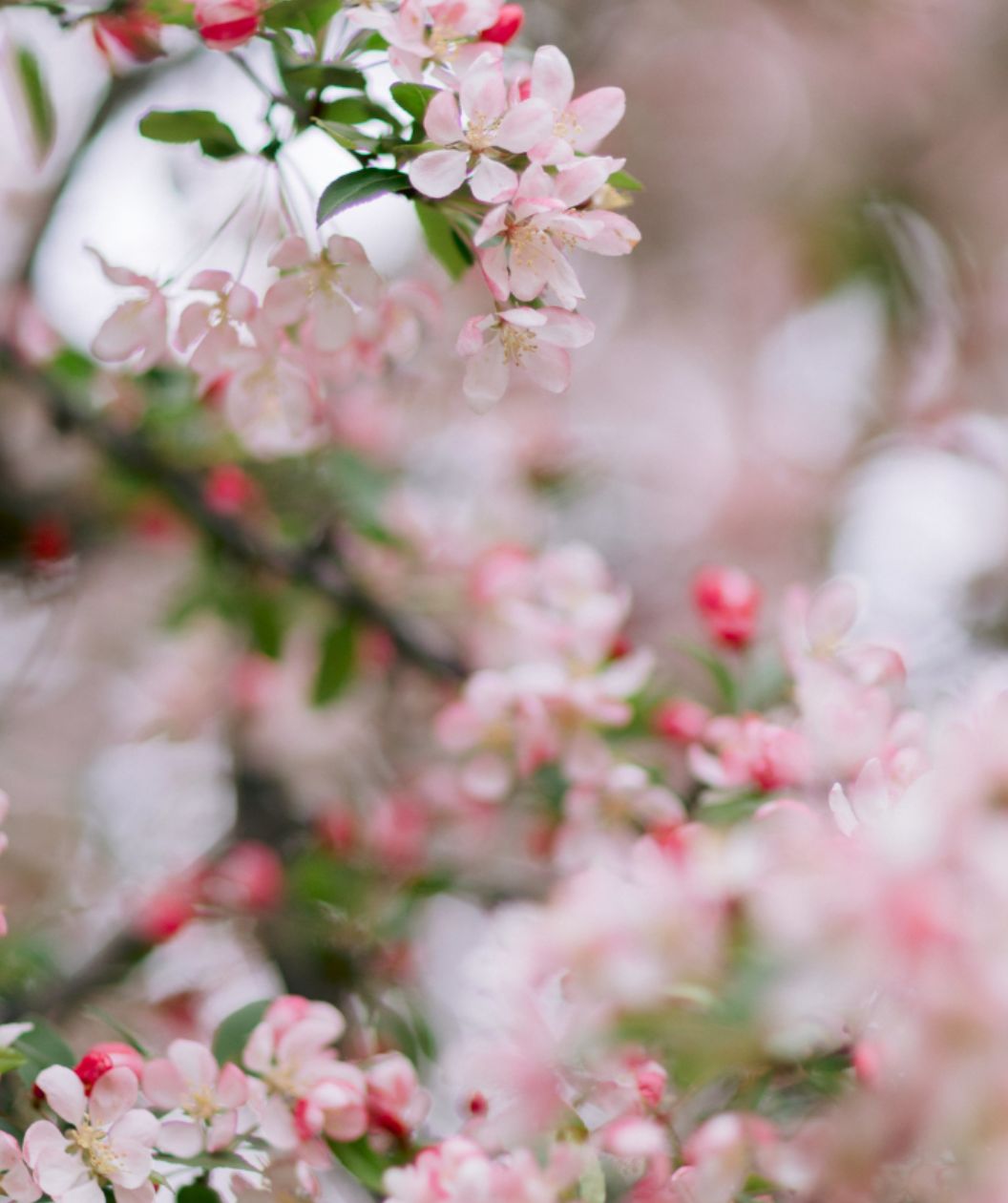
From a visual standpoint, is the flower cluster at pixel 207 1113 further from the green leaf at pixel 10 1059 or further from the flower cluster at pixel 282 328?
the flower cluster at pixel 282 328

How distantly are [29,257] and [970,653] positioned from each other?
1.16 m

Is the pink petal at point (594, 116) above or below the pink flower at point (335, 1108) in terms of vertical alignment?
above

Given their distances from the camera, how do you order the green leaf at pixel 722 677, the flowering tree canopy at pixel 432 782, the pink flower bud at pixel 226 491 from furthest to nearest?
the pink flower bud at pixel 226 491, the green leaf at pixel 722 677, the flowering tree canopy at pixel 432 782

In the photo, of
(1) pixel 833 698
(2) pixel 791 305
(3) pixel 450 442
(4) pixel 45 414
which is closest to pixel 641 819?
(1) pixel 833 698

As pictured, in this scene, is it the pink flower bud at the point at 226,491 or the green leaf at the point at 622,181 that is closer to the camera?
the green leaf at the point at 622,181

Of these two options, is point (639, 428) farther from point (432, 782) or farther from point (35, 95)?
point (35, 95)

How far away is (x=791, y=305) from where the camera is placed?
86.6 inches

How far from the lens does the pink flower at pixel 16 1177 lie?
526 millimetres

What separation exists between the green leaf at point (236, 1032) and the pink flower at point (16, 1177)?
133 millimetres

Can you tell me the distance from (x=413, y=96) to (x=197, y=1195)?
21.6 inches

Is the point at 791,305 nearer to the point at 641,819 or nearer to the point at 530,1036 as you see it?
the point at 641,819

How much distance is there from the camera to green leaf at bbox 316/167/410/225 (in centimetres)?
50

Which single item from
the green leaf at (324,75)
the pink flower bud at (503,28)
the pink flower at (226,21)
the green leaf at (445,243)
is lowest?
the green leaf at (445,243)

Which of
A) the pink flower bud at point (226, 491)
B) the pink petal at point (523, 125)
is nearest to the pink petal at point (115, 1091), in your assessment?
the pink petal at point (523, 125)
